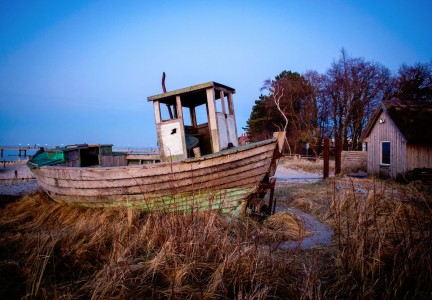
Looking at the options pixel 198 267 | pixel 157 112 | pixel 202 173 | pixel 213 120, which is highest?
pixel 157 112

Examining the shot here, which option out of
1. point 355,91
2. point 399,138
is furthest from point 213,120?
point 355,91

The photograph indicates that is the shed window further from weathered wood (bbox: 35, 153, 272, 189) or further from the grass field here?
the grass field

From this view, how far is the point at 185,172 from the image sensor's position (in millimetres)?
4848

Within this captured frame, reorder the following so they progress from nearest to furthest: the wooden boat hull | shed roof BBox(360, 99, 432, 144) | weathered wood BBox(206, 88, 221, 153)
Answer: the wooden boat hull, weathered wood BBox(206, 88, 221, 153), shed roof BBox(360, 99, 432, 144)

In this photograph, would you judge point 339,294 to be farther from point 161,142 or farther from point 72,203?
point 72,203

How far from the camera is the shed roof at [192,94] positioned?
5633 millimetres

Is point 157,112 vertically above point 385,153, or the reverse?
point 157,112

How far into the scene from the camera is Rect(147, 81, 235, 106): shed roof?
5633mm

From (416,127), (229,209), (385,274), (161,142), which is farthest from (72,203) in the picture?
(416,127)

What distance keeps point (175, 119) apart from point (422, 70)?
30.7 metres

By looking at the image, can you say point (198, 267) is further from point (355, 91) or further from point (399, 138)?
point (355, 91)

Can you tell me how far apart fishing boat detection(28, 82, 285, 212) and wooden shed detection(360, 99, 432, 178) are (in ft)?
32.0

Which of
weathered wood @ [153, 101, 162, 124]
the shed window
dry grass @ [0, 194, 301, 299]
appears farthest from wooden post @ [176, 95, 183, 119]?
the shed window

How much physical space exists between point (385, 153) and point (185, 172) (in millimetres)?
12948
